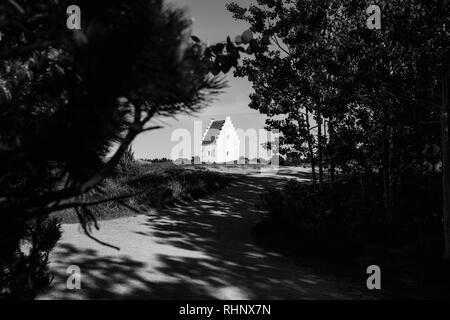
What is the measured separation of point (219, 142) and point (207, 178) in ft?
71.9

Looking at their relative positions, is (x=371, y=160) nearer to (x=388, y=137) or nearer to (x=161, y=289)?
(x=388, y=137)

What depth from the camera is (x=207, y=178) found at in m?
19.5

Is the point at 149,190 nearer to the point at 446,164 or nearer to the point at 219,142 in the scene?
the point at 446,164

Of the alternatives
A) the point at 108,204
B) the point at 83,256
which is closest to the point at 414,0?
the point at 83,256

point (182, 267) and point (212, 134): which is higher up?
point (212, 134)

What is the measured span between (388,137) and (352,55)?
8.87 ft

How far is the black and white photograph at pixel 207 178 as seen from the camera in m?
1.98

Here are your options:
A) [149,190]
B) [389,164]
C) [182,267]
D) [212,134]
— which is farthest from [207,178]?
[212,134]

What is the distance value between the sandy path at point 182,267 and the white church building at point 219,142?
2909 centimetres

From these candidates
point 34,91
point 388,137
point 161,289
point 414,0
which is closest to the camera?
point 34,91

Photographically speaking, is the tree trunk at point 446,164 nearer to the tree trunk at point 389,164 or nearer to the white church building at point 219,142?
the tree trunk at point 389,164

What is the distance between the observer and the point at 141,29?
182cm

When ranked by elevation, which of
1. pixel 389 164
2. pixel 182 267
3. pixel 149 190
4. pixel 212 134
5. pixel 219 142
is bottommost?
pixel 182 267

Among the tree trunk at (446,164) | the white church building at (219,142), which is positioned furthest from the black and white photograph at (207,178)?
the white church building at (219,142)
